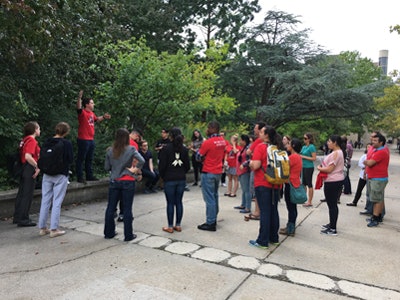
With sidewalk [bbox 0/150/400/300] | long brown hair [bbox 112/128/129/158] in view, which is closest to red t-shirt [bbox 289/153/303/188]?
sidewalk [bbox 0/150/400/300]

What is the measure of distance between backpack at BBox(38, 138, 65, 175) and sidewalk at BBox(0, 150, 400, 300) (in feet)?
3.46

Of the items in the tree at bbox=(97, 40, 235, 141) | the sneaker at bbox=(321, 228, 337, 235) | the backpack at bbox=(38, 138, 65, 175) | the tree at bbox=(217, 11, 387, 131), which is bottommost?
the sneaker at bbox=(321, 228, 337, 235)

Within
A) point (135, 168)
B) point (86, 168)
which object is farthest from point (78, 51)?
point (135, 168)

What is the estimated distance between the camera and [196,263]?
3.94 metres

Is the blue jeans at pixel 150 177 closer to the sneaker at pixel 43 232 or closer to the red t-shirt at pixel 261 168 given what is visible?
the sneaker at pixel 43 232

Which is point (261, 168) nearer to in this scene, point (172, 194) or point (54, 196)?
point (172, 194)

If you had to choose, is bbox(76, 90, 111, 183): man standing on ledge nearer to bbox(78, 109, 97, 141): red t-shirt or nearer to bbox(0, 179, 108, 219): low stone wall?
bbox(78, 109, 97, 141): red t-shirt

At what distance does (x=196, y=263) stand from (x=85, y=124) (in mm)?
4204

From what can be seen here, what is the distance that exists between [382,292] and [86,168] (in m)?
6.27

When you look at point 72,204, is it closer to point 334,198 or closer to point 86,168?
point 86,168

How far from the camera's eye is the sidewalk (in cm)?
326

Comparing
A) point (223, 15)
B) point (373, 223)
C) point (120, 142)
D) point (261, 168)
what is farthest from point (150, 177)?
point (223, 15)

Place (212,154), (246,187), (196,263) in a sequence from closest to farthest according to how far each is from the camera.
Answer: (196,263), (212,154), (246,187)

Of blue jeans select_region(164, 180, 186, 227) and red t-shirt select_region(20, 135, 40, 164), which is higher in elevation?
red t-shirt select_region(20, 135, 40, 164)
